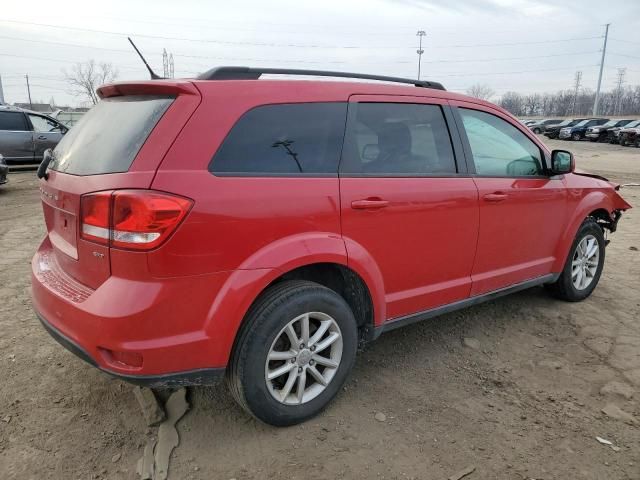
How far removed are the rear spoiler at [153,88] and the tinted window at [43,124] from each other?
12.2m

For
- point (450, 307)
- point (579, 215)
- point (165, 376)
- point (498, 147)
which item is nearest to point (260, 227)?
point (165, 376)

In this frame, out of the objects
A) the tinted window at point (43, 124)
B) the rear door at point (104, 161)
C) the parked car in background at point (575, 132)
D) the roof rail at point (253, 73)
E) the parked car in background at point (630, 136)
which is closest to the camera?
the rear door at point (104, 161)

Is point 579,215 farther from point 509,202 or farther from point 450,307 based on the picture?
point 450,307

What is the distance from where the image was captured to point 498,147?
3.72m

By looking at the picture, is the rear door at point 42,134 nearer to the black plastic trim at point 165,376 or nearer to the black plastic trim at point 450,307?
the black plastic trim at point 165,376

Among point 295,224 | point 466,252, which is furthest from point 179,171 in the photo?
point 466,252

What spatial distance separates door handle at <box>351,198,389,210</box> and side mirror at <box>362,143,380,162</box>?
0.25 meters

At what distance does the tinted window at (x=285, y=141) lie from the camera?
238cm

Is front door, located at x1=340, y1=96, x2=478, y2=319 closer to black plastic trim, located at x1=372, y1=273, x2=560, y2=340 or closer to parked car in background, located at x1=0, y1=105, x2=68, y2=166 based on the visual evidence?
black plastic trim, located at x1=372, y1=273, x2=560, y2=340

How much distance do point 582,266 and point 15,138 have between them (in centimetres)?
1310

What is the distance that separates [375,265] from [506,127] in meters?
1.76

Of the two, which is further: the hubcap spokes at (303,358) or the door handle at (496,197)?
the door handle at (496,197)

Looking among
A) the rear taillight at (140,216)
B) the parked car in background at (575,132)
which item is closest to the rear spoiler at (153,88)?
the rear taillight at (140,216)

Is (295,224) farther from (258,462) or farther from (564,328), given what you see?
(564,328)
